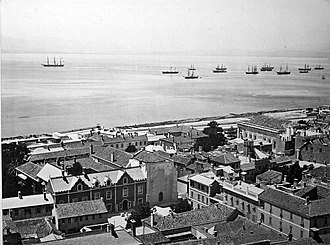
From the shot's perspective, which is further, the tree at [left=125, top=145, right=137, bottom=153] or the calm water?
the tree at [left=125, top=145, right=137, bottom=153]

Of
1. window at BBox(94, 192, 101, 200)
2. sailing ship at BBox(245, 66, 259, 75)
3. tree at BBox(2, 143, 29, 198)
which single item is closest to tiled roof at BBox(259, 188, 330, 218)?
sailing ship at BBox(245, 66, 259, 75)

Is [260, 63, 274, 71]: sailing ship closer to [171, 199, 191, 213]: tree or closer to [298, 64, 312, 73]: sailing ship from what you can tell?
[298, 64, 312, 73]: sailing ship

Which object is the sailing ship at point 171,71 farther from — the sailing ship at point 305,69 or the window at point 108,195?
the sailing ship at point 305,69

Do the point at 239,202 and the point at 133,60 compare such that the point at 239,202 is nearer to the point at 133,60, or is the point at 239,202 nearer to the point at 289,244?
the point at 289,244

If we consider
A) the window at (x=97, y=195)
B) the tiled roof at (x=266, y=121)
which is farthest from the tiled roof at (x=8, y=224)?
the tiled roof at (x=266, y=121)

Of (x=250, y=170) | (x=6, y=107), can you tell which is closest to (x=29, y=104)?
(x=6, y=107)

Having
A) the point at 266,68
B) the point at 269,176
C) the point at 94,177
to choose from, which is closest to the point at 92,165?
the point at 94,177
